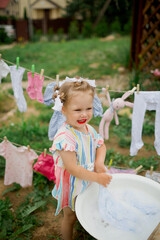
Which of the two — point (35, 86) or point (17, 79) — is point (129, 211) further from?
point (17, 79)

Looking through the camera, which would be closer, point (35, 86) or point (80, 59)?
point (35, 86)

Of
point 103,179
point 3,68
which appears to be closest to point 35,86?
point 3,68

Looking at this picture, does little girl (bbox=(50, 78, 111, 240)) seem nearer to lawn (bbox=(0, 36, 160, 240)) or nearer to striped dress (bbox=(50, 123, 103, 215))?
striped dress (bbox=(50, 123, 103, 215))

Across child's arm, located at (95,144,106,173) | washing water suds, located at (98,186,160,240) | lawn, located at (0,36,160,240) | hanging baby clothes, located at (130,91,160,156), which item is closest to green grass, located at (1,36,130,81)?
lawn, located at (0,36,160,240)

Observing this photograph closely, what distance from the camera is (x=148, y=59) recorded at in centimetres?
491

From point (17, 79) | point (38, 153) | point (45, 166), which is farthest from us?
point (38, 153)

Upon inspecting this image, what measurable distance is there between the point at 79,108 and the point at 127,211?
2.63 ft

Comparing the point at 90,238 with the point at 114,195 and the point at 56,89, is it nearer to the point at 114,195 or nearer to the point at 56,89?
the point at 114,195

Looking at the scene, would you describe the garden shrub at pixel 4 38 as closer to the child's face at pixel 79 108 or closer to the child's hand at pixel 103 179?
the child's face at pixel 79 108

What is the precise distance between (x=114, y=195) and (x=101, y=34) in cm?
1332

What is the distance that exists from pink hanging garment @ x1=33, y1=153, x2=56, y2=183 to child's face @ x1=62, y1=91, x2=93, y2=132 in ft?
2.68

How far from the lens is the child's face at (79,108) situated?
147 cm

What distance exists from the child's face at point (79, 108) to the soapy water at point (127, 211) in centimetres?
47

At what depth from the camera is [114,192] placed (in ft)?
5.65
